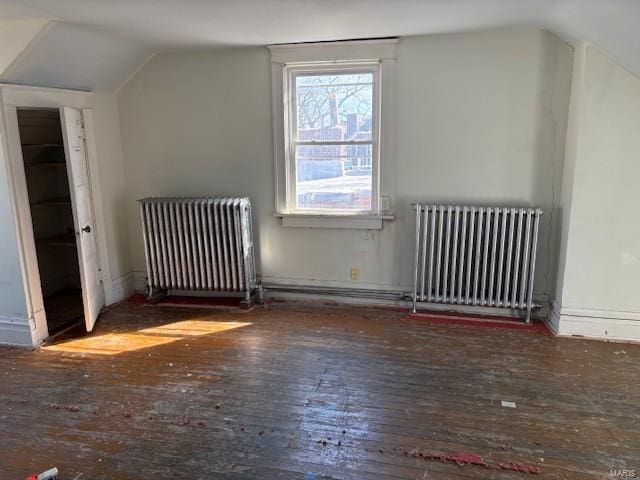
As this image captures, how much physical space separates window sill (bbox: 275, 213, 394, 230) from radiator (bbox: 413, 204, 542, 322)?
40 centimetres

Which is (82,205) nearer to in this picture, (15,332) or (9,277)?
(9,277)

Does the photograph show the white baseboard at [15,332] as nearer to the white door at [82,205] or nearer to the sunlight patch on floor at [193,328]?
the white door at [82,205]

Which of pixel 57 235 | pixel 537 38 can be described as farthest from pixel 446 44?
pixel 57 235

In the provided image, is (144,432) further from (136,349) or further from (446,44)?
(446,44)

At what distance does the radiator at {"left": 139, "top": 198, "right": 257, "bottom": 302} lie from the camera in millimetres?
4125

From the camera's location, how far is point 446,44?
3.71 m

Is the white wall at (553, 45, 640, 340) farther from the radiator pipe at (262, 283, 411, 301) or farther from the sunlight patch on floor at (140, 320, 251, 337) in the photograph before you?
the sunlight patch on floor at (140, 320, 251, 337)

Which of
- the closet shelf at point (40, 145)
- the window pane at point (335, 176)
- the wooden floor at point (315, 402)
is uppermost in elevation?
the closet shelf at point (40, 145)

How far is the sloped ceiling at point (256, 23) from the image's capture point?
265 centimetres

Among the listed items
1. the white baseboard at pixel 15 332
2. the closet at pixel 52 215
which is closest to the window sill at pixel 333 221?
the closet at pixel 52 215

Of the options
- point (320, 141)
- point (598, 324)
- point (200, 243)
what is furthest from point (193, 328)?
point (598, 324)

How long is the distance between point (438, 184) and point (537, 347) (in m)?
1.48

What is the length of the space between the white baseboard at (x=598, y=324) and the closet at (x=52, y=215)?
13.2ft

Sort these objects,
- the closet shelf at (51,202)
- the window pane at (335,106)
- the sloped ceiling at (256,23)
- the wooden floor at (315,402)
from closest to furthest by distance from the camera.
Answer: the wooden floor at (315,402) → the sloped ceiling at (256,23) → the window pane at (335,106) → the closet shelf at (51,202)
